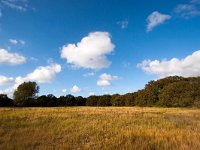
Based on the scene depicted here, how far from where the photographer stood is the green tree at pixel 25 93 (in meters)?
89.1

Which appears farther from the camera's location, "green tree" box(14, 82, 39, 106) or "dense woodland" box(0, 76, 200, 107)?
"green tree" box(14, 82, 39, 106)

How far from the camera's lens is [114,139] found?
1248 centimetres

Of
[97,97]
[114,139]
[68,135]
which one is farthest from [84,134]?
[97,97]

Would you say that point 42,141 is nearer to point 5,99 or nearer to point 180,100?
point 180,100

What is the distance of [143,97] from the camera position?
267 ft

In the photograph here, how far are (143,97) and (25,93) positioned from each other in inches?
1549

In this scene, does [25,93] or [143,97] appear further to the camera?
[25,93]

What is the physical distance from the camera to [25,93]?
297 ft

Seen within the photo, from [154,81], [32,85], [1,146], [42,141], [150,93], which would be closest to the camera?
[1,146]

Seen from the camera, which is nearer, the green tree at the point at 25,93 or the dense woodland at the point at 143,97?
the dense woodland at the point at 143,97

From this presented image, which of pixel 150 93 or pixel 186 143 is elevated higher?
pixel 150 93

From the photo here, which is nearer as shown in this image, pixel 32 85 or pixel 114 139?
pixel 114 139

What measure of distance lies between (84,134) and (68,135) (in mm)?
862

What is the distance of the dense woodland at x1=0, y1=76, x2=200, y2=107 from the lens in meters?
66.1
